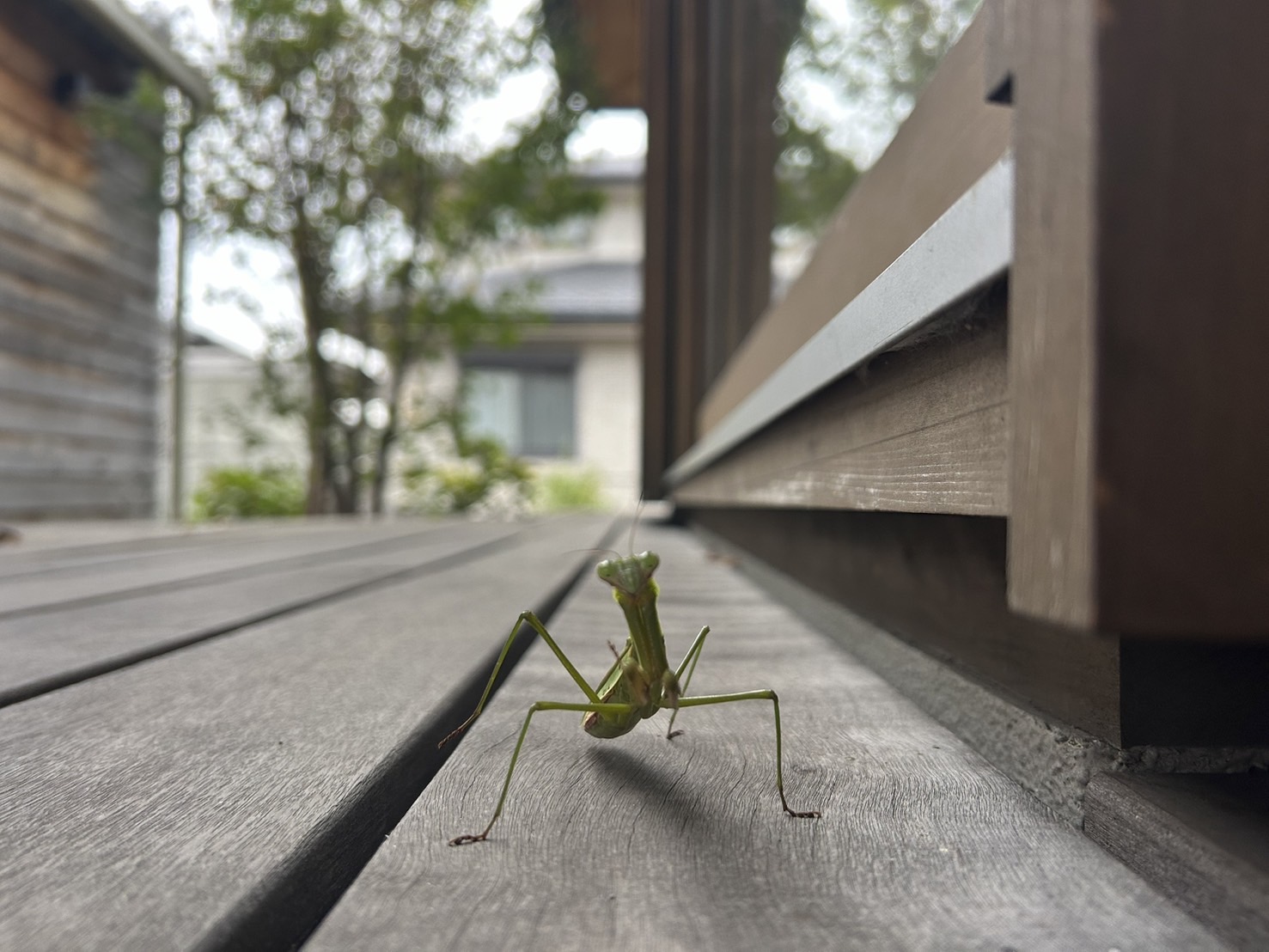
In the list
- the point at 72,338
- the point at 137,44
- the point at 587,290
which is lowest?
the point at 72,338

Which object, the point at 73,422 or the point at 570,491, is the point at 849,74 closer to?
the point at 73,422

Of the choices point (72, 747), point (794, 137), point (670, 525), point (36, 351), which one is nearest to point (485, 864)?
point (72, 747)

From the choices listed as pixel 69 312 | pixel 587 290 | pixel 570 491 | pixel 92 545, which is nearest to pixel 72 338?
pixel 69 312

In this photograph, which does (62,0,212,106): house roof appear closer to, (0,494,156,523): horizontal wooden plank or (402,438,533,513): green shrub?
(0,494,156,523): horizontal wooden plank

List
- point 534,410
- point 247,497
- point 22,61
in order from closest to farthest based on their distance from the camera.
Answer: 1. point 22,61
2. point 247,497
3. point 534,410

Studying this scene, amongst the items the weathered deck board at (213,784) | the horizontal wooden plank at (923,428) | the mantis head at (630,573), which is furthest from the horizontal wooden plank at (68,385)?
the mantis head at (630,573)

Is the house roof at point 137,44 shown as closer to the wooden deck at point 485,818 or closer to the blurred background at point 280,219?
the blurred background at point 280,219

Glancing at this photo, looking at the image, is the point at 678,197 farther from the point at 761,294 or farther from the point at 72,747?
the point at 72,747
